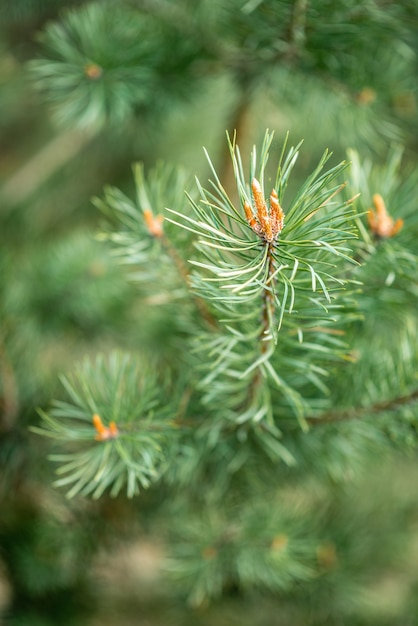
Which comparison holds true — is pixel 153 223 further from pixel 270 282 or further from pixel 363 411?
pixel 363 411

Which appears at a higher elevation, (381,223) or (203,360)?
(381,223)

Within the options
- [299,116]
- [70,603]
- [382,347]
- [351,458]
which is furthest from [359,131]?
[70,603]

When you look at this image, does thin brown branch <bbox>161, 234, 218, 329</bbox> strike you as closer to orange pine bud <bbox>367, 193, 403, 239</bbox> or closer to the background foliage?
the background foliage

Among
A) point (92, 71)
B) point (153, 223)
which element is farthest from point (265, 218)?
point (92, 71)

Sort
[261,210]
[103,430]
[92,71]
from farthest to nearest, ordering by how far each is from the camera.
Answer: [92,71]
[103,430]
[261,210]

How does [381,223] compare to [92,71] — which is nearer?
[381,223]

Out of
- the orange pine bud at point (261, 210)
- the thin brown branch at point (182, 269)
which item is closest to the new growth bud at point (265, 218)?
the orange pine bud at point (261, 210)

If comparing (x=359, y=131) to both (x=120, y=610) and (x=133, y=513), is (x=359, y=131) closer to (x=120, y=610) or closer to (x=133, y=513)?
(x=133, y=513)
